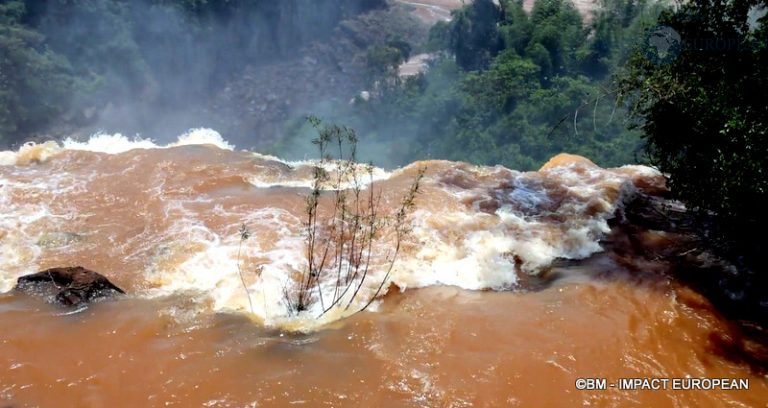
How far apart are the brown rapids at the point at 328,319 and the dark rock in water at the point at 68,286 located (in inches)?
5.3

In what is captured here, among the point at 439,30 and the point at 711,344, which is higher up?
the point at 439,30

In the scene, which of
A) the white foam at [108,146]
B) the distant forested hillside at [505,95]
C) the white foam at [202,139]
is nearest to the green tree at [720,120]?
the white foam at [202,139]

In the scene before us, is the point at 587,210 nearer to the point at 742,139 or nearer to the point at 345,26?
the point at 742,139

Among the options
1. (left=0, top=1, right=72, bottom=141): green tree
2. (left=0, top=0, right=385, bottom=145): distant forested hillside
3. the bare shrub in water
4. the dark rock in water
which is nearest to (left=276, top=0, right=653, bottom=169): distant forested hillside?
(left=0, top=0, right=385, bottom=145): distant forested hillside

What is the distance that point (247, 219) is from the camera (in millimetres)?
7156

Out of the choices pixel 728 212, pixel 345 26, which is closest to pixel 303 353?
pixel 728 212

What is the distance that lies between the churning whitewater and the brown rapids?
0.11ft

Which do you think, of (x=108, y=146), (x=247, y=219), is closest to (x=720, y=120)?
(x=247, y=219)

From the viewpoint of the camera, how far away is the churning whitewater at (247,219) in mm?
5883

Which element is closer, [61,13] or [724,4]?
[724,4]

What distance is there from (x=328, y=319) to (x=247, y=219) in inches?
107

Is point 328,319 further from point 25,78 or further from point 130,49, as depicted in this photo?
point 130,49

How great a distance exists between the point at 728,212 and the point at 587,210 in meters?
2.96

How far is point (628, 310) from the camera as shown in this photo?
5.11 metres
